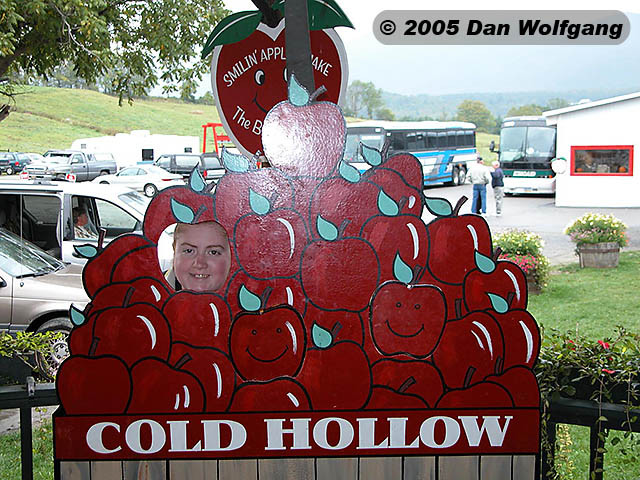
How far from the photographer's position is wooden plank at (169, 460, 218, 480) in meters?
2.22

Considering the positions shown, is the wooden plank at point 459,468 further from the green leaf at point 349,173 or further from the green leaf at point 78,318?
the green leaf at point 78,318

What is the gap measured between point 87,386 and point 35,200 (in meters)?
5.34

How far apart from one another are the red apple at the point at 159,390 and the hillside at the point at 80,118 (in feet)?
131

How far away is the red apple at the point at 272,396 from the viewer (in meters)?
2.20

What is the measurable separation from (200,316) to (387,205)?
27.7 inches

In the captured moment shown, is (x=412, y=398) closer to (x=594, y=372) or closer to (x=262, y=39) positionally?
(x=594, y=372)

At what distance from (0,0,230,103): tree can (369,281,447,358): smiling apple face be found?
6.14 m

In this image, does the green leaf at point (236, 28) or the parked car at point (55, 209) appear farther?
the parked car at point (55, 209)

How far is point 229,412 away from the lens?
221 centimetres

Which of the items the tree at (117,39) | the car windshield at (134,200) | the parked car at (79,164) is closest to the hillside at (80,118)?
the parked car at (79,164)

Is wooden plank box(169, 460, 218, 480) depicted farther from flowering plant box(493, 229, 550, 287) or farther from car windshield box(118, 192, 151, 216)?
flowering plant box(493, 229, 550, 287)

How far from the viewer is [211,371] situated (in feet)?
7.24

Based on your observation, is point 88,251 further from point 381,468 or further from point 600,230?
point 600,230

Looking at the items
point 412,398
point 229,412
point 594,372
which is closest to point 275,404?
point 229,412
